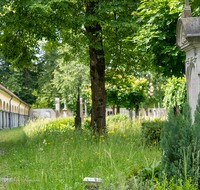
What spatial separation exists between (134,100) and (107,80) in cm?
1023

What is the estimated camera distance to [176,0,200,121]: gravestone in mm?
4559

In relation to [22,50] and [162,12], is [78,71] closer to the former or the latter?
[22,50]

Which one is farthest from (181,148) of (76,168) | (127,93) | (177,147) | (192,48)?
(127,93)

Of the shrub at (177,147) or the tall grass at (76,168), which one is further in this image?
the tall grass at (76,168)

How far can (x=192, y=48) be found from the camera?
4.73 m

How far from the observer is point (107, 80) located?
42.1ft

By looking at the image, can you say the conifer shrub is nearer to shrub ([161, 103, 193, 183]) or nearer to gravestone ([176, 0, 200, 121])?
shrub ([161, 103, 193, 183])

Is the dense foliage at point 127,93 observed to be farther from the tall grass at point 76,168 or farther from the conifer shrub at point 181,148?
the conifer shrub at point 181,148

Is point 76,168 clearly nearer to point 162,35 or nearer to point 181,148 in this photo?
point 181,148

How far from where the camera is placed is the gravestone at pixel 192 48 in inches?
179

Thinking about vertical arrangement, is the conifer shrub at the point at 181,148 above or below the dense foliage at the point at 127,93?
below

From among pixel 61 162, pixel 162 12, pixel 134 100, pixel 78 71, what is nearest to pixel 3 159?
pixel 61 162

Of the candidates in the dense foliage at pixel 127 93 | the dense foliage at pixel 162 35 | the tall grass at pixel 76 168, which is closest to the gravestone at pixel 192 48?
the tall grass at pixel 76 168

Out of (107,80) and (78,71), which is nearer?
(107,80)
